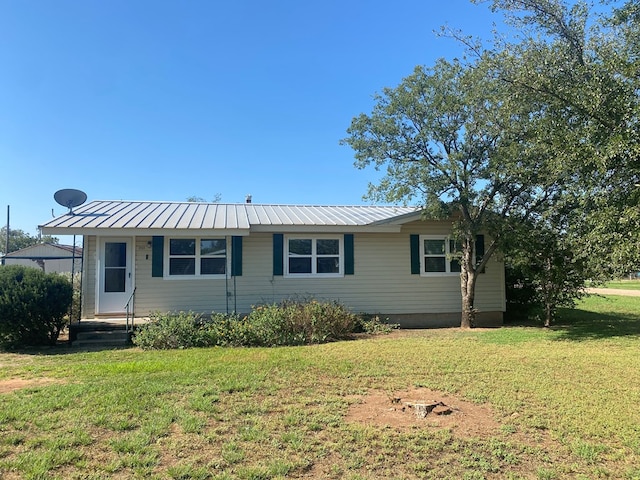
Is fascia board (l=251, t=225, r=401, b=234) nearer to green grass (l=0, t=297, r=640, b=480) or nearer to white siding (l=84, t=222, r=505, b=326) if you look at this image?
white siding (l=84, t=222, r=505, b=326)

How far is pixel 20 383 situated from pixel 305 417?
4.10 meters

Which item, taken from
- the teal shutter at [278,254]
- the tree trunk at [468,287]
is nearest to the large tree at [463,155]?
the tree trunk at [468,287]

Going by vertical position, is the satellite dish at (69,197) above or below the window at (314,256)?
above

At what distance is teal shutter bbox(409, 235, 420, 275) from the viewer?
12.4 metres

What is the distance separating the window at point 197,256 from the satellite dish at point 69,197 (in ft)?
9.26

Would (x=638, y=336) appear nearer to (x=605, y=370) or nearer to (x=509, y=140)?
(x=605, y=370)

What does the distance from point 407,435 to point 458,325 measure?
9.00 m

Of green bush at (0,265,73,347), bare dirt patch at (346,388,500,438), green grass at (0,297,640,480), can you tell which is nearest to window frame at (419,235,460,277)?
green grass at (0,297,640,480)

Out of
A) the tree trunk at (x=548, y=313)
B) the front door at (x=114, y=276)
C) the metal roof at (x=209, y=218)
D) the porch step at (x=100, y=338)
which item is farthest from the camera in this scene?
the tree trunk at (x=548, y=313)

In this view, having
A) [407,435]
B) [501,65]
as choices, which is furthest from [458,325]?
[407,435]

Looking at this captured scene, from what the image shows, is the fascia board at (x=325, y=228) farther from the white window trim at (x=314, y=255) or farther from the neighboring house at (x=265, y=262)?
the white window trim at (x=314, y=255)

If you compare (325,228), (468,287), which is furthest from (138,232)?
(468,287)

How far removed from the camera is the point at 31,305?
8898 millimetres

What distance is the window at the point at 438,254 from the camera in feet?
41.0
